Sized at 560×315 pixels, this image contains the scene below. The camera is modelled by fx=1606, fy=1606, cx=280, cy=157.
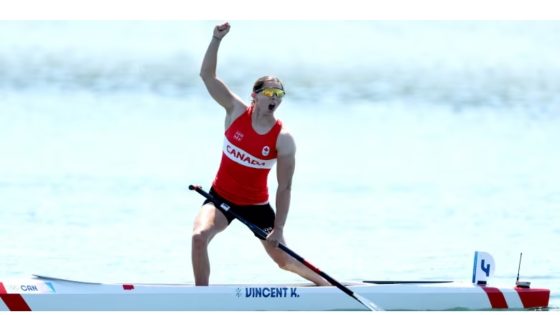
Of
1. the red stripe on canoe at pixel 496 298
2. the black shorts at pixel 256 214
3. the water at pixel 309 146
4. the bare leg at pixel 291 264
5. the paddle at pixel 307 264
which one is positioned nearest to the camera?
the paddle at pixel 307 264

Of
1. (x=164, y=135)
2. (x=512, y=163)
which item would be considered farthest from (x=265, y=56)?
(x=512, y=163)

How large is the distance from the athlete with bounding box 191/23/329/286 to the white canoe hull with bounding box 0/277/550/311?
0.31 meters

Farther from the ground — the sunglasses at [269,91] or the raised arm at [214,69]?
the raised arm at [214,69]

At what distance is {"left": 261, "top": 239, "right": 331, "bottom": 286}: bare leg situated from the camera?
14.6 meters

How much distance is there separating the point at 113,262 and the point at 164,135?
12.5 m

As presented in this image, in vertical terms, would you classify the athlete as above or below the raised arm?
below

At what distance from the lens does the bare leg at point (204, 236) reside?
14.1 meters

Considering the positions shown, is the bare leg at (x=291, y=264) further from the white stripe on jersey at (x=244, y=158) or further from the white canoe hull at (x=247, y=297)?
the white stripe on jersey at (x=244, y=158)

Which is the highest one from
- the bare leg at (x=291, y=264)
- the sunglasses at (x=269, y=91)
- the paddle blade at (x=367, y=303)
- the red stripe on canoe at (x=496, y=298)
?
the sunglasses at (x=269, y=91)

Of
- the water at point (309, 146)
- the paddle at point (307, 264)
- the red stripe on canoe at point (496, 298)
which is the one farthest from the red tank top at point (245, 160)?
the water at point (309, 146)

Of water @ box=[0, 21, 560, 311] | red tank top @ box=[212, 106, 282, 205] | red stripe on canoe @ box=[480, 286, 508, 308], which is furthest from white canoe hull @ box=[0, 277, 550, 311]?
water @ box=[0, 21, 560, 311]

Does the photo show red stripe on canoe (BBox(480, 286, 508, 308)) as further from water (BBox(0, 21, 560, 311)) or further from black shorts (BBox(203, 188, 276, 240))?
black shorts (BBox(203, 188, 276, 240))

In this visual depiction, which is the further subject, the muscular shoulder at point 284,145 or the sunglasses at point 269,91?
the muscular shoulder at point 284,145

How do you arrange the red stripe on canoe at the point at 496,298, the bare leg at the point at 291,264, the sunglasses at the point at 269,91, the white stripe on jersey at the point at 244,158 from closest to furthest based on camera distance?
the sunglasses at the point at 269,91 → the white stripe on jersey at the point at 244,158 → the bare leg at the point at 291,264 → the red stripe on canoe at the point at 496,298
